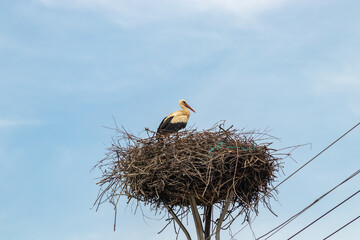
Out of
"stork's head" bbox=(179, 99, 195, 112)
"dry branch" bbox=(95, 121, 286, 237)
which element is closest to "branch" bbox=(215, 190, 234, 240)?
"dry branch" bbox=(95, 121, 286, 237)

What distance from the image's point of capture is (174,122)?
11.2 meters

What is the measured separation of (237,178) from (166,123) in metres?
2.65

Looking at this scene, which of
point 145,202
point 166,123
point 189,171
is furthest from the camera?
point 166,123

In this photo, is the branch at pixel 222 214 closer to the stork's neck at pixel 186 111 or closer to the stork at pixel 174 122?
the stork at pixel 174 122

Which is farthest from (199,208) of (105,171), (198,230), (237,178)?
(105,171)

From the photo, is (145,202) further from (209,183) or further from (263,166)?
(263,166)

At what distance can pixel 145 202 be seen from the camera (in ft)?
31.2

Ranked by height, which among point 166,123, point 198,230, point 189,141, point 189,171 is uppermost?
point 166,123

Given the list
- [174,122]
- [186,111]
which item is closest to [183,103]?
[186,111]

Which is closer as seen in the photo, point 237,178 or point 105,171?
point 237,178

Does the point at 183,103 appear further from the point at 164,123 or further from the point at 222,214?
the point at 222,214

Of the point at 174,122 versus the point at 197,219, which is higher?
the point at 174,122

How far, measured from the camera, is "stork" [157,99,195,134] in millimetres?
11138

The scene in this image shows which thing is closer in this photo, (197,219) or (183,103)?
(197,219)
